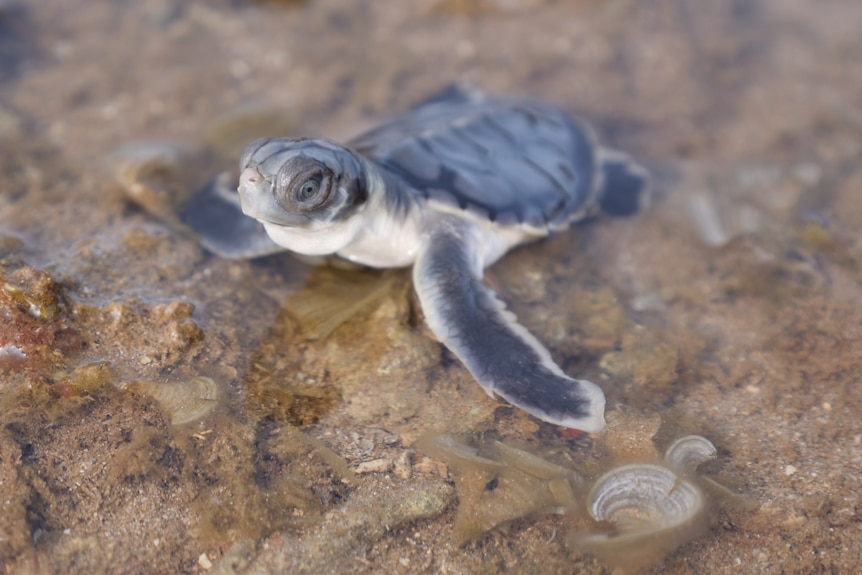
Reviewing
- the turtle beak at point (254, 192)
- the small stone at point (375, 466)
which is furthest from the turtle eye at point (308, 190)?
the small stone at point (375, 466)

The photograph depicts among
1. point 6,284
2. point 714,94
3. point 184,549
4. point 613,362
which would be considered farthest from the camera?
point 714,94

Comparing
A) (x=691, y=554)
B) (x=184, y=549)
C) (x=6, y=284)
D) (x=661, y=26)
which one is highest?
(x=661, y=26)

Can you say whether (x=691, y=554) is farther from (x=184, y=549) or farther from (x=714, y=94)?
(x=714, y=94)

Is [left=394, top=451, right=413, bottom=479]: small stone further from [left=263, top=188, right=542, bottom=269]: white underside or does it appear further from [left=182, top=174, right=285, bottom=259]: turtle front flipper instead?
[left=182, top=174, right=285, bottom=259]: turtle front flipper

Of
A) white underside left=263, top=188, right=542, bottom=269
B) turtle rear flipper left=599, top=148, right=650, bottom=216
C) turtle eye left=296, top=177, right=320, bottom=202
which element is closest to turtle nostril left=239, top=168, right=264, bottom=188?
turtle eye left=296, top=177, right=320, bottom=202

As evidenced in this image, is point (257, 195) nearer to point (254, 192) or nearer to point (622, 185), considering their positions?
point (254, 192)

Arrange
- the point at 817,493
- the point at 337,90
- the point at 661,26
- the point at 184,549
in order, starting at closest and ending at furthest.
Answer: the point at 184,549
the point at 817,493
the point at 337,90
the point at 661,26

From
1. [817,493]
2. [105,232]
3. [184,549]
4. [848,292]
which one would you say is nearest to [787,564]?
[817,493]

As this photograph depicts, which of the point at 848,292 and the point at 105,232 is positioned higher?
the point at 848,292

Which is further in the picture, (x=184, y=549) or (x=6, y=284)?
(x=6, y=284)
